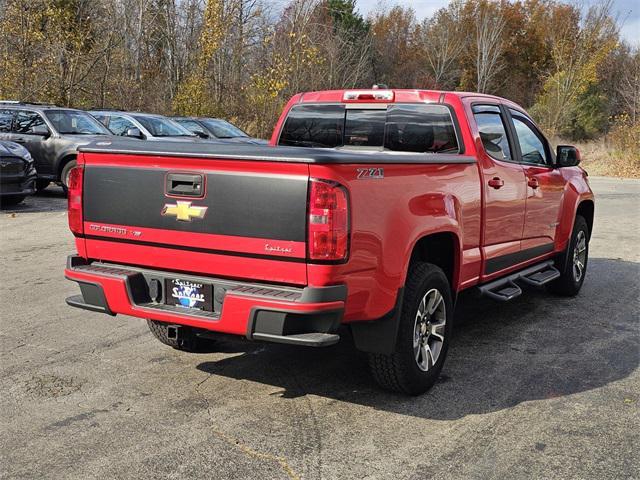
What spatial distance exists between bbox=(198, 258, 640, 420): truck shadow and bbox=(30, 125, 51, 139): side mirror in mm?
10601

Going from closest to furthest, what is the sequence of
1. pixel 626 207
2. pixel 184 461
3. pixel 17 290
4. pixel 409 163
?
pixel 184 461
pixel 409 163
pixel 17 290
pixel 626 207

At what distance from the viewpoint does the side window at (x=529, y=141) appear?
6387 mm

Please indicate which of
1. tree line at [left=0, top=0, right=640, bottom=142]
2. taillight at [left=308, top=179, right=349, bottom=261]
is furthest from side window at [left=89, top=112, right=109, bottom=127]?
taillight at [left=308, top=179, right=349, bottom=261]

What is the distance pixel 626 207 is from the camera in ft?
54.2

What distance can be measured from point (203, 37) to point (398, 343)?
25.0 m

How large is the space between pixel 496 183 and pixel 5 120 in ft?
41.7

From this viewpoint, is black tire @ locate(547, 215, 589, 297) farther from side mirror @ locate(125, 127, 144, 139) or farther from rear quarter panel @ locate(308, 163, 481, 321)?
side mirror @ locate(125, 127, 144, 139)

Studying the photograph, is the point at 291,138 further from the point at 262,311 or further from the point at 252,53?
the point at 252,53

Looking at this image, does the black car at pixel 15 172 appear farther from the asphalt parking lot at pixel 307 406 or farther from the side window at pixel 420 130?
the side window at pixel 420 130

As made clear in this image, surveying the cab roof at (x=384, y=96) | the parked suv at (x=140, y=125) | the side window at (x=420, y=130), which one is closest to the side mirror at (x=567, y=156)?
the cab roof at (x=384, y=96)

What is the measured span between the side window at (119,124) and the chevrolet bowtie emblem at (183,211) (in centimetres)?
1301

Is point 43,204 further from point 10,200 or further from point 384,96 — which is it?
point 384,96

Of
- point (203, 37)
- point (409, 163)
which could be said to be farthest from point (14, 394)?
point (203, 37)

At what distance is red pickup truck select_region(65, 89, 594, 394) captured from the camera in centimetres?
367
